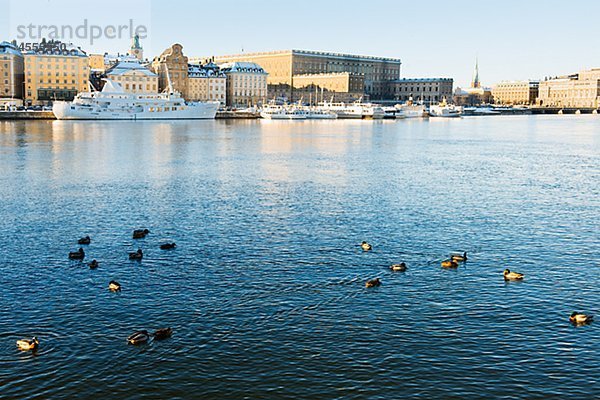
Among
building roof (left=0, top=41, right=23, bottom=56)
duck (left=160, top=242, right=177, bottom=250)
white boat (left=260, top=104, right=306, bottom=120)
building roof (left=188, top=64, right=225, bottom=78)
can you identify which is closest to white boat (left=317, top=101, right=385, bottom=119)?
white boat (left=260, top=104, right=306, bottom=120)

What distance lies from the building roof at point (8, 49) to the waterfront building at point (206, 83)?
39728 millimetres

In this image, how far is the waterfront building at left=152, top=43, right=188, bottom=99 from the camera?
525 feet

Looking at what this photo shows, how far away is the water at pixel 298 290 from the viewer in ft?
45.1

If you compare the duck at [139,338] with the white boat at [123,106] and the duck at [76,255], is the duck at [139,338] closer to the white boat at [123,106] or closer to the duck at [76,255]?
the duck at [76,255]

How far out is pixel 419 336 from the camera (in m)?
15.8

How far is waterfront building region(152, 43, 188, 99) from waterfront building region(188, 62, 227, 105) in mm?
2345

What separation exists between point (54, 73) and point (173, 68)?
97.9ft

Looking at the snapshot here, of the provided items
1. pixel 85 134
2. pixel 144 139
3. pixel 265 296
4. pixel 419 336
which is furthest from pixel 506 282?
pixel 85 134

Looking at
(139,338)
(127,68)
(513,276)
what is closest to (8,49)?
(127,68)

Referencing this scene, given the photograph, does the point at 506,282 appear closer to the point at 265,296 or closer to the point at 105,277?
the point at 265,296

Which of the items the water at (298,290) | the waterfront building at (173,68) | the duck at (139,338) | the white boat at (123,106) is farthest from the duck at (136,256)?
the waterfront building at (173,68)

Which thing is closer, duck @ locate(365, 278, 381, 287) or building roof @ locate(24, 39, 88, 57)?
duck @ locate(365, 278, 381, 287)

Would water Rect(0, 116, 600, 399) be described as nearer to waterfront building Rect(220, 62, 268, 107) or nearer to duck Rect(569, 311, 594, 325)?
duck Rect(569, 311, 594, 325)

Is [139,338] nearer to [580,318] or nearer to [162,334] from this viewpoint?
[162,334]
